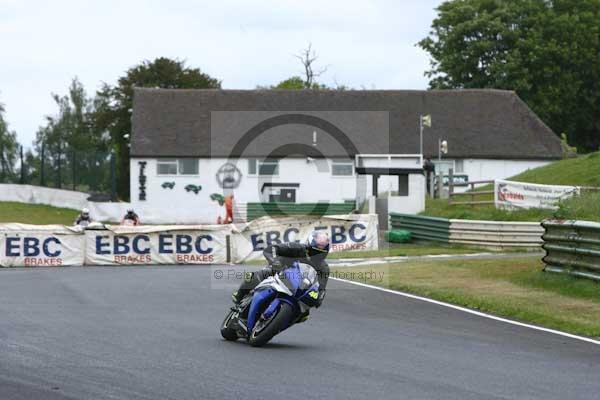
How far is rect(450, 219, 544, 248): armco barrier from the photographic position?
98.0 feet

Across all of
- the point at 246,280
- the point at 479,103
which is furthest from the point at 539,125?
the point at 246,280

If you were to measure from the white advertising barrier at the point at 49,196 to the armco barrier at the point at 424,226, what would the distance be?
28.7 metres

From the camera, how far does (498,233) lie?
30.3 metres

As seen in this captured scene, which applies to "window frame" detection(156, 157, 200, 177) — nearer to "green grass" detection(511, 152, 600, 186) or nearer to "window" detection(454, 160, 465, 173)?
"window" detection(454, 160, 465, 173)

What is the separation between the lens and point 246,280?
41.3 feet

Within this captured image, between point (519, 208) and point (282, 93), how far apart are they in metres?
33.5

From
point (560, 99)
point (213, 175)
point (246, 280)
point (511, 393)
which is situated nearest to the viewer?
point (511, 393)

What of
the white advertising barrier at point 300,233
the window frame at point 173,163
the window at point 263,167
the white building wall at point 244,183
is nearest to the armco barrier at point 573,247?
the white advertising barrier at point 300,233

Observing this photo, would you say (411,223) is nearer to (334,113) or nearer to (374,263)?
(374,263)

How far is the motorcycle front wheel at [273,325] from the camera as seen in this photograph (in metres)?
11.7

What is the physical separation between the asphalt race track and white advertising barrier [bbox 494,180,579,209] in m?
18.1

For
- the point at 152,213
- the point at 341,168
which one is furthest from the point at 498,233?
the point at 341,168

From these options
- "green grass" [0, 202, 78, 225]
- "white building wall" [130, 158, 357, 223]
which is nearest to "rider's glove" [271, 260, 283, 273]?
"green grass" [0, 202, 78, 225]

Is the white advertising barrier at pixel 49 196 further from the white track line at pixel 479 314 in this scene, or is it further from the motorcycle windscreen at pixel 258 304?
the motorcycle windscreen at pixel 258 304
